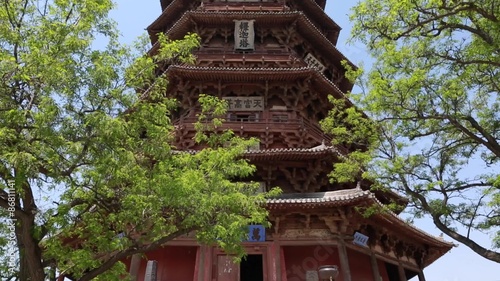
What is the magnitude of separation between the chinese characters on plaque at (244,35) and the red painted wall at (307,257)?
8.36 m

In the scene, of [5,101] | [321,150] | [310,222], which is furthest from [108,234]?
[321,150]

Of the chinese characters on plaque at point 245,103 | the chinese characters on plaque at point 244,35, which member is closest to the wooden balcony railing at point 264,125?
the chinese characters on plaque at point 245,103

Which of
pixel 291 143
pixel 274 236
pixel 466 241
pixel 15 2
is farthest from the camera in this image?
pixel 291 143

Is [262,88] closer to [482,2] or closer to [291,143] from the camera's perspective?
[291,143]

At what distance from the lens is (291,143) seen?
45.3 ft

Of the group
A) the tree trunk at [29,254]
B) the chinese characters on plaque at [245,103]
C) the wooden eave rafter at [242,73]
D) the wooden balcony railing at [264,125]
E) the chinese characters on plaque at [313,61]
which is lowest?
the tree trunk at [29,254]

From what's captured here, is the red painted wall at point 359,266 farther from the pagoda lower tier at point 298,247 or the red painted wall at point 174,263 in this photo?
the red painted wall at point 174,263

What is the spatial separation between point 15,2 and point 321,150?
26.5ft

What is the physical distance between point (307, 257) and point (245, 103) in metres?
5.99

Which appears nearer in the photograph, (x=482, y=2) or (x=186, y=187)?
(x=186, y=187)

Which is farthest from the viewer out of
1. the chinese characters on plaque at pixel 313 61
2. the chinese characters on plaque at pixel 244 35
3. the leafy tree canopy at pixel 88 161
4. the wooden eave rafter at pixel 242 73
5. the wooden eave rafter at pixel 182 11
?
the wooden eave rafter at pixel 182 11

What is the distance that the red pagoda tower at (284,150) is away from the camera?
1079 centimetres

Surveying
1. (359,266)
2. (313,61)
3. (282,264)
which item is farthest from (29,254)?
(313,61)

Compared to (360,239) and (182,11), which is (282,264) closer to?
(360,239)
